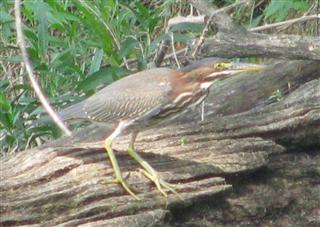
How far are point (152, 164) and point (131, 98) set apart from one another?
267mm

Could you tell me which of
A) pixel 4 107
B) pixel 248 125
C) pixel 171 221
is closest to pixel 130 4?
pixel 4 107

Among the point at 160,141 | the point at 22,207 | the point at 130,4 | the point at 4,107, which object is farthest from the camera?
the point at 130,4

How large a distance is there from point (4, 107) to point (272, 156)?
52.4 inches

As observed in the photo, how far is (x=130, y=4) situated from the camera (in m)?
6.11

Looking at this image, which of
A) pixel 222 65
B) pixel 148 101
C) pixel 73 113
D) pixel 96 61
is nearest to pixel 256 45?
pixel 222 65

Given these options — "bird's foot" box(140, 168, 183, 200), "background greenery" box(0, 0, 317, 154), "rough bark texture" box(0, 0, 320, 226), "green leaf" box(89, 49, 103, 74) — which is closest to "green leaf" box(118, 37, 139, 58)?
"background greenery" box(0, 0, 317, 154)

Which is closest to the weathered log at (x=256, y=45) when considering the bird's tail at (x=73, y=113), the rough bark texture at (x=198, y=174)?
the rough bark texture at (x=198, y=174)

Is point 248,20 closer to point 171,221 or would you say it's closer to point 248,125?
point 248,125

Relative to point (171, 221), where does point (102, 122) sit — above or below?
above

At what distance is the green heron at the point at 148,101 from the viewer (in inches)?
171

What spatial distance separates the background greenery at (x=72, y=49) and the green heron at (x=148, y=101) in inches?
38.0

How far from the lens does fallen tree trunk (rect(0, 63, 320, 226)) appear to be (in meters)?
4.08

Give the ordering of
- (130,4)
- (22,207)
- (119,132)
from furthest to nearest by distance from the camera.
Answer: (130,4) → (119,132) → (22,207)

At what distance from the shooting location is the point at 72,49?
18.3 ft
